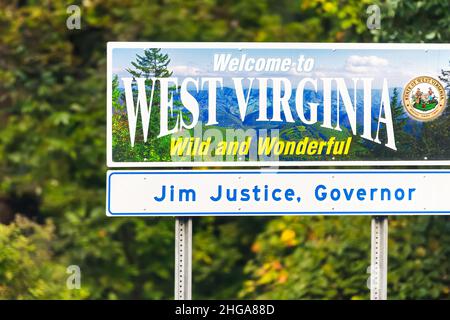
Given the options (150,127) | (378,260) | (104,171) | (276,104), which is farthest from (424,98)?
(104,171)

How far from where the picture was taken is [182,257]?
642cm

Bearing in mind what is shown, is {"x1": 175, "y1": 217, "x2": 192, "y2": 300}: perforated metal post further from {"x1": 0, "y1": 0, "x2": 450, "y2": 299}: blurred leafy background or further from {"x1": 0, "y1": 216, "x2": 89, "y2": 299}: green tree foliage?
{"x1": 0, "y1": 0, "x2": 450, "y2": 299}: blurred leafy background

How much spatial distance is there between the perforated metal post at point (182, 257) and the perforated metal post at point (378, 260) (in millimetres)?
1271

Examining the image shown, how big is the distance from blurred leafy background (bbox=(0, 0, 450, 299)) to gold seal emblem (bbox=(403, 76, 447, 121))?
2.61 meters

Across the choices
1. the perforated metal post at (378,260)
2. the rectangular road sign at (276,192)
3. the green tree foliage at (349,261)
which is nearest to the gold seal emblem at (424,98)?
the rectangular road sign at (276,192)

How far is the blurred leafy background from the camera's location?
9688 mm

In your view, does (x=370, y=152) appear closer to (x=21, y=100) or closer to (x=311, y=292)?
(x=311, y=292)

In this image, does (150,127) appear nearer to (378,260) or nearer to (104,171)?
(378,260)

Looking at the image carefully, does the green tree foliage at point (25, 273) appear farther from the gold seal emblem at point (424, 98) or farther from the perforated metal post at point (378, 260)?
the gold seal emblem at point (424, 98)

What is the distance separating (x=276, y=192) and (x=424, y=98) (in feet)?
4.21

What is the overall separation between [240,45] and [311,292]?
11.1 feet

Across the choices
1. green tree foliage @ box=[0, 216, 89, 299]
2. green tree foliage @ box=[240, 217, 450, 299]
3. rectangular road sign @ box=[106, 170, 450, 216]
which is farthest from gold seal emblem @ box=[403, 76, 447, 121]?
green tree foliage @ box=[0, 216, 89, 299]

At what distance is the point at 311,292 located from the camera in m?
9.15
